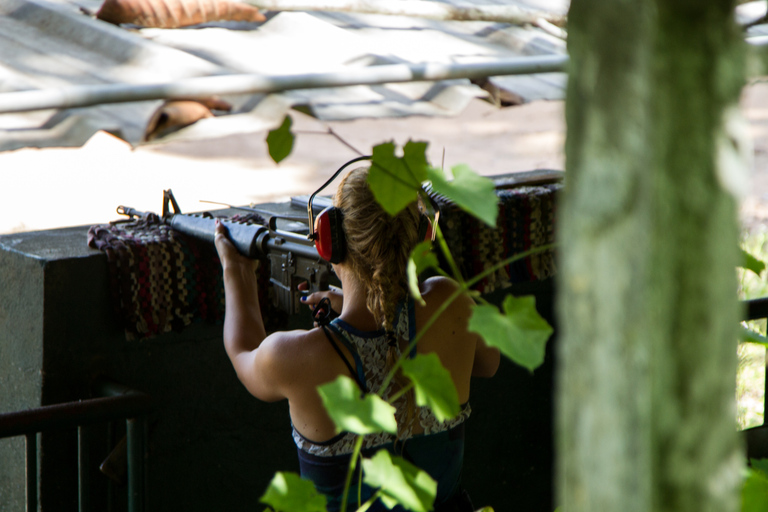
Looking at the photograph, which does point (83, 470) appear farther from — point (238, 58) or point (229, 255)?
point (238, 58)

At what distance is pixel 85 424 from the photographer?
1783 millimetres

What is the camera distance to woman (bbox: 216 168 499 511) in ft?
5.37

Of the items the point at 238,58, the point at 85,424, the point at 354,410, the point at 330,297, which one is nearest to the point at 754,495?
the point at 354,410

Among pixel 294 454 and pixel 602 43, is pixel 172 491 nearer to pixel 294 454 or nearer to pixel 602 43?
pixel 294 454

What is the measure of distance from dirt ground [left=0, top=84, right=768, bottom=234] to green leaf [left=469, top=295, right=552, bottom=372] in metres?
4.63

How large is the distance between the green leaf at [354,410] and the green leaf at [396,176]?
0.16m

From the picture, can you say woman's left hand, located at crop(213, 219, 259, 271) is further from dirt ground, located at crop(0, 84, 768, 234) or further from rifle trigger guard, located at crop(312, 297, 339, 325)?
dirt ground, located at crop(0, 84, 768, 234)

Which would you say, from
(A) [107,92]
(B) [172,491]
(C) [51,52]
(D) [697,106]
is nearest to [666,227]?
(D) [697,106]

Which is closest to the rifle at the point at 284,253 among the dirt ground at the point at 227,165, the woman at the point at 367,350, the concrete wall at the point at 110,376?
the woman at the point at 367,350

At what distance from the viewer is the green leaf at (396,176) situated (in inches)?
27.6

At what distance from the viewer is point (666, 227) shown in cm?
40

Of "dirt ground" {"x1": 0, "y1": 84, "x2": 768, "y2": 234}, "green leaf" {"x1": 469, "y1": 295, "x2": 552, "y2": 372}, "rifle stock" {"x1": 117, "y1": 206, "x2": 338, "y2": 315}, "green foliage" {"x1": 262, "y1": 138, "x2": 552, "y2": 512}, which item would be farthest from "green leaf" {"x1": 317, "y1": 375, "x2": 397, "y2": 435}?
"dirt ground" {"x1": 0, "y1": 84, "x2": 768, "y2": 234}

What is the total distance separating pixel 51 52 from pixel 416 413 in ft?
18.1

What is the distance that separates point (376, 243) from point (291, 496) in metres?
1.00
